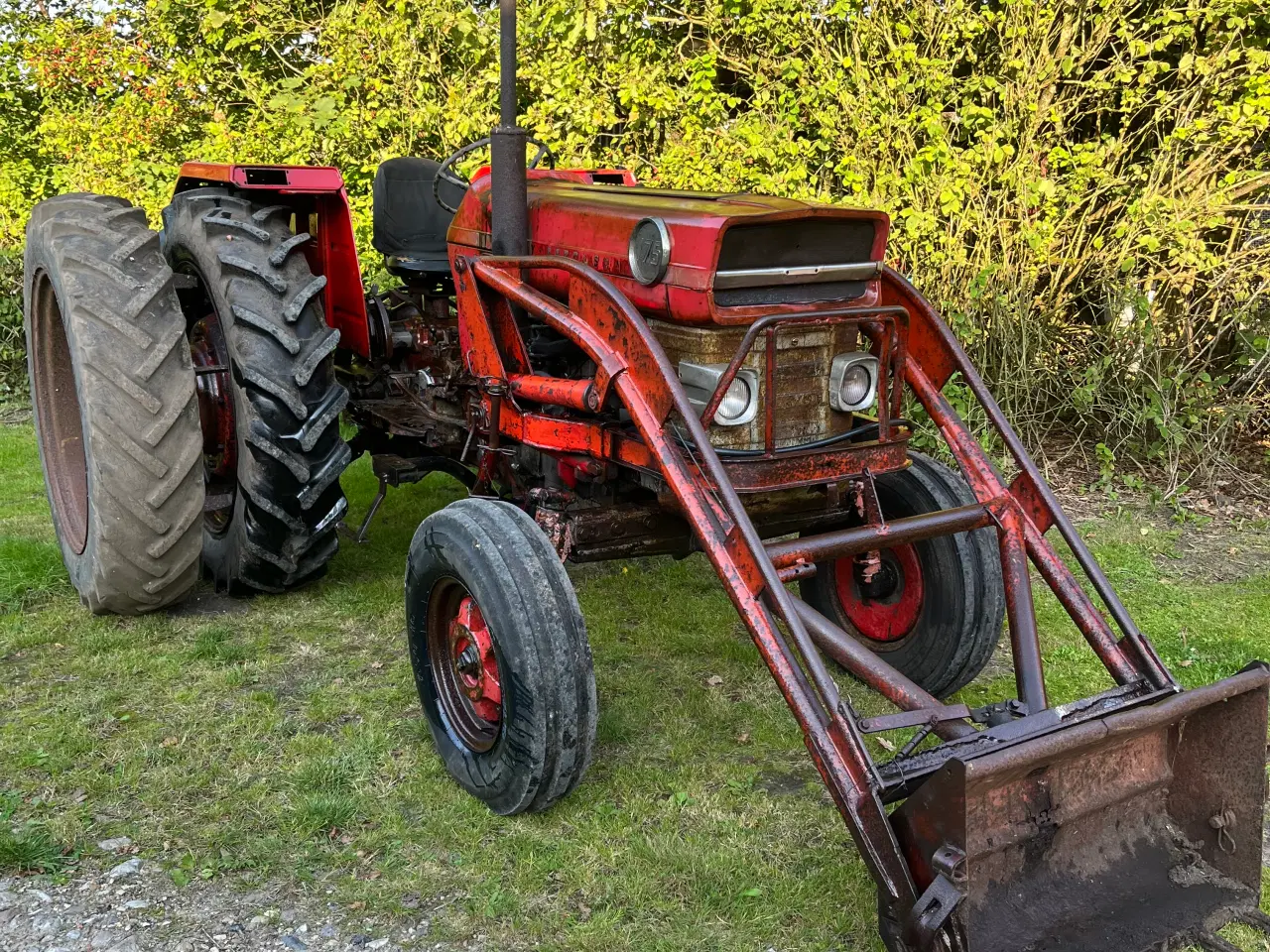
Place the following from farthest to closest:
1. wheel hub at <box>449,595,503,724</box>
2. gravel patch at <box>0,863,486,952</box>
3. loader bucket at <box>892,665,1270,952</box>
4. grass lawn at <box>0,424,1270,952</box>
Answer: wheel hub at <box>449,595,503,724</box> → grass lawn at <box>0,424,1270,952</box> → gravel patch at <box>0,863,486,952</box> → loader bucket at <box>892,665,1270,952</box>

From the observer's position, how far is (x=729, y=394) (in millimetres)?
2793

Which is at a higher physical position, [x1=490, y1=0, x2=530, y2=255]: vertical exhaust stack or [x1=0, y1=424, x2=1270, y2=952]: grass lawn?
[x1=490, y1=0, x2=530, y2=255]: vertical exhaust stack

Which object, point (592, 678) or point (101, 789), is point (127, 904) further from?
point (592, 678)

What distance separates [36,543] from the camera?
4.79 m

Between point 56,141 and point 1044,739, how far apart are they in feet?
30.2

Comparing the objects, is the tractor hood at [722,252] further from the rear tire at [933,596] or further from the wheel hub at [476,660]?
the wheel hub at [476,660]

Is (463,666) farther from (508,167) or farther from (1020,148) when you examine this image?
(1020,148)

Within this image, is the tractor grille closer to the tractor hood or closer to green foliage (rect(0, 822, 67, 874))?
the tractor hood

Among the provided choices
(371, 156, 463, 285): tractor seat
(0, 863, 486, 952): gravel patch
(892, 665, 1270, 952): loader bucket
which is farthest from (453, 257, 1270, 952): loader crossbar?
(371, 156, 463, 285): tractor seat

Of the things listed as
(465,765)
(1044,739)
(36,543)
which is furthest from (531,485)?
(36,543)

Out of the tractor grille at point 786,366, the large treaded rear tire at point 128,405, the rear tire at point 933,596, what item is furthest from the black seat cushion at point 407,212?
the rear tire at point 933,596

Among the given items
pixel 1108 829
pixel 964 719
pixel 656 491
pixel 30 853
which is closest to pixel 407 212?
pixel 656 491

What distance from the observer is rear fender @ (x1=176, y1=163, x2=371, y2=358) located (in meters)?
3.93

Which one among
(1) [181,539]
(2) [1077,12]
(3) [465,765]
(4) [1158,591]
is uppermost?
(2) [1077,12]
